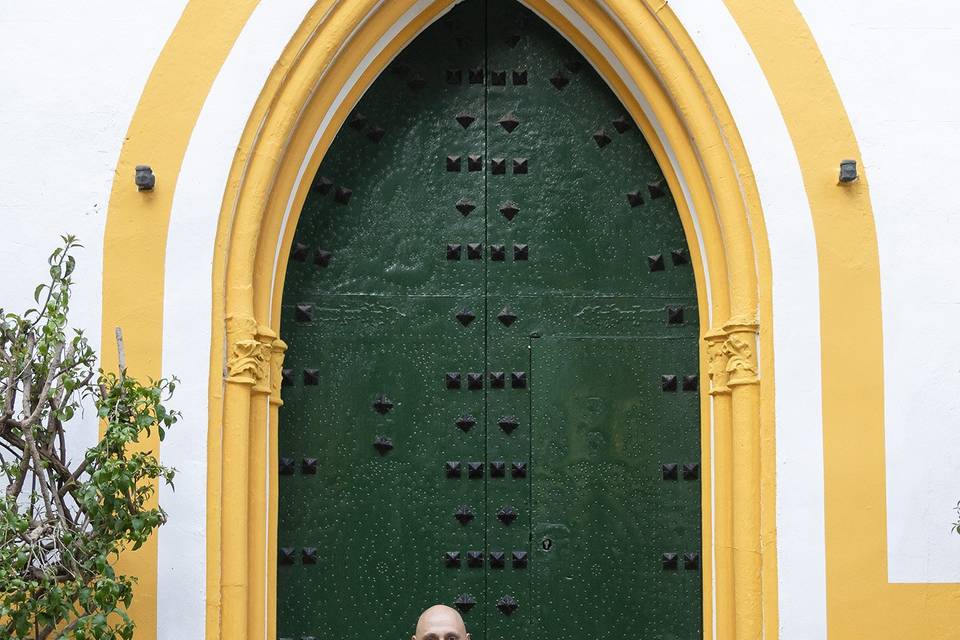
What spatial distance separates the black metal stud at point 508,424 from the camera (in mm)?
6957

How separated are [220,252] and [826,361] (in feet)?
7.86

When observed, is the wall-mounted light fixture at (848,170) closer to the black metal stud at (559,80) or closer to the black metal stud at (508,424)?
the black metal stud at (559,80)

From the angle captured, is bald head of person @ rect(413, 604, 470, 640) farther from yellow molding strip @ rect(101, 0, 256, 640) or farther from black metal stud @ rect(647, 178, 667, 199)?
black metal stud @ rect(647, 178, 667, 199)

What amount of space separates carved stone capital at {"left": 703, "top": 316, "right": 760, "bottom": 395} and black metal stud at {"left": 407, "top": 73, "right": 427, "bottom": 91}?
166 cm

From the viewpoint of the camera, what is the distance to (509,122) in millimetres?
7152

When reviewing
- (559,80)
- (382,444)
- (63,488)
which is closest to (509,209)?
(559,80)

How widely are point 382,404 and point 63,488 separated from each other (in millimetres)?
1580

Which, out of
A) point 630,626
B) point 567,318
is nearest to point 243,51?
point 567,318

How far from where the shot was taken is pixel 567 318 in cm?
704

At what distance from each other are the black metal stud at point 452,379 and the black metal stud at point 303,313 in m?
0.62

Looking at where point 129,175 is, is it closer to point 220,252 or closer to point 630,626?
point 220,252

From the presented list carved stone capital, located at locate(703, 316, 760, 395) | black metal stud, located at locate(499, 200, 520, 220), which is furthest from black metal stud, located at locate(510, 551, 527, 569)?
black metal stud, located at locate(499, 200, 520, 220)

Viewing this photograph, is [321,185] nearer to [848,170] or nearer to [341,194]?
[341,194]

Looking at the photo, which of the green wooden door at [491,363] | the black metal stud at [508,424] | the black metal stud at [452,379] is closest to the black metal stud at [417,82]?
the green wooden door at [491,363]
